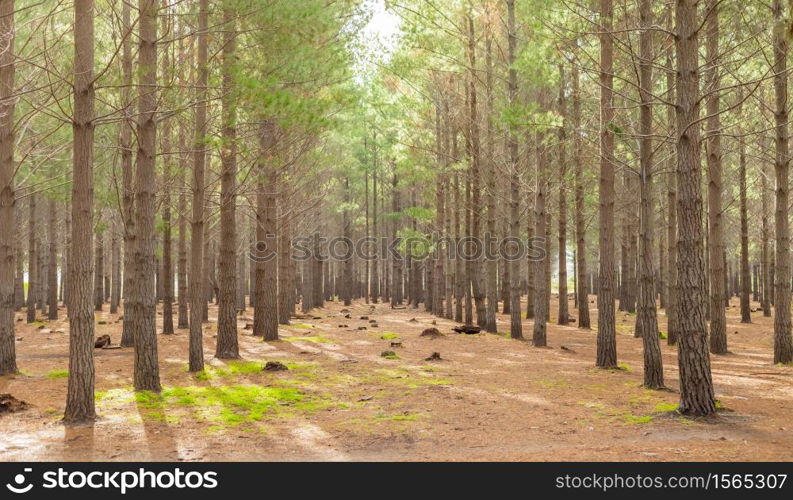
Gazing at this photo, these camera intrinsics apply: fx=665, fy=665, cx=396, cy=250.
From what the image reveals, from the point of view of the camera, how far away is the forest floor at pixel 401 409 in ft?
22.0

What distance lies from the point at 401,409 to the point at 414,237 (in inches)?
604

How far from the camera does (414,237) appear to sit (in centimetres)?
2406

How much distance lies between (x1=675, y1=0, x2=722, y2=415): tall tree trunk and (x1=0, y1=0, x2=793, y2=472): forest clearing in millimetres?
26

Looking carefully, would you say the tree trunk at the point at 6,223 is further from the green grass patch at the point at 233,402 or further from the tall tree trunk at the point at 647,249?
the tall tree trunk at the point at 647,249

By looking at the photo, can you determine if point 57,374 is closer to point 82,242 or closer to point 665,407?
point 82,242

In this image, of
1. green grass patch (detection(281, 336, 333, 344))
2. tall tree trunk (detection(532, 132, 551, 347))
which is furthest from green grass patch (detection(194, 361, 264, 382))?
tall tree trunk (detection(532, 132, 551, 347))

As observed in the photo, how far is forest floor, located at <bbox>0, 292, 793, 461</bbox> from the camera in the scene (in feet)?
22.0

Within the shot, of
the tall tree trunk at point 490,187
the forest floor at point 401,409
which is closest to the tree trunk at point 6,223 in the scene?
the forest floor at point 401,409

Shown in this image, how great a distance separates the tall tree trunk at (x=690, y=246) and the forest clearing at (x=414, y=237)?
0.03 metres

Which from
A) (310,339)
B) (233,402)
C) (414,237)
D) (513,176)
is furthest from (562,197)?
(233,402)

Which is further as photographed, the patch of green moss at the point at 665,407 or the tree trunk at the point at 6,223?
the tree trunk at the point at 6,223

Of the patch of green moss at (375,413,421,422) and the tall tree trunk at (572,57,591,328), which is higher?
the tall tree trunk at (572,57,591,328)

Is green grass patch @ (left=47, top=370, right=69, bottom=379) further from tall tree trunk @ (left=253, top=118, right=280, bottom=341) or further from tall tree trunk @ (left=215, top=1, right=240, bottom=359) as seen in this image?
tall tree trunk @ (left=253, top=118, right=280, bottom=341)
